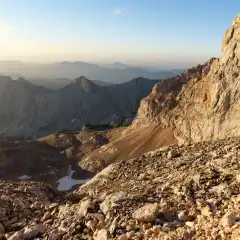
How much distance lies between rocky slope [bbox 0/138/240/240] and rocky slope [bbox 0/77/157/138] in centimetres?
12750

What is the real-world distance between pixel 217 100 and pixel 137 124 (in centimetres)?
2918

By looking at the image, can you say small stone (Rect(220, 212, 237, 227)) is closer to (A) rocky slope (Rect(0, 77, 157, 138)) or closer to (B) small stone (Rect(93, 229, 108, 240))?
(B) small stone (Rect(93, 229, 108, 240))

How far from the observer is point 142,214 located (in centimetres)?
899

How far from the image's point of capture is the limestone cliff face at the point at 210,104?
4375 centimetres

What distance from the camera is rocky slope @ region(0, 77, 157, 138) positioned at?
484ft

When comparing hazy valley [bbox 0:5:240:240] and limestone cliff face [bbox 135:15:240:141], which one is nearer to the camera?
hazy valley [bbox 0:5:240:240]

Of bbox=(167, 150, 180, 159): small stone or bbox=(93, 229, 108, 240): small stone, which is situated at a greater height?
bbox=(167, 150, 180, 159): small stone

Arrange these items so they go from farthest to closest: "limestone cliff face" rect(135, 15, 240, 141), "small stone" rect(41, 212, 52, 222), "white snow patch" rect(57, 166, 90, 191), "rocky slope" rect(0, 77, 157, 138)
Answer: "rocky slope" rect(0, 77, 157, 138)
"white snow patch" rect(57, 166, 90, 191)
"limestone cliff face" rect(135, 15, 240, 141)
"small stone" rect(41, 212, 52, 222)

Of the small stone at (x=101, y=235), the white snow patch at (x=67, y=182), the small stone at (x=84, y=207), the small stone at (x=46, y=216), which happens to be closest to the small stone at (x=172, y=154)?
the small stone at (x=84, y=207)

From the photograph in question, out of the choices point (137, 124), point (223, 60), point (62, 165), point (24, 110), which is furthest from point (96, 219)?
point (24, 110)

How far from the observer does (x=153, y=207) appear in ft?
30.1

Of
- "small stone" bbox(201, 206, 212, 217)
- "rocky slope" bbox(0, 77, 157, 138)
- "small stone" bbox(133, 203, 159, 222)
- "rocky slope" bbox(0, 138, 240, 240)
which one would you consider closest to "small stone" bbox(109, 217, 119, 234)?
"rocky slope" bbox(0, 138, 240, 240)

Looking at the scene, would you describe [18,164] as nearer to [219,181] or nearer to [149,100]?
[149,100]

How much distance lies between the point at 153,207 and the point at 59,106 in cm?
15319
